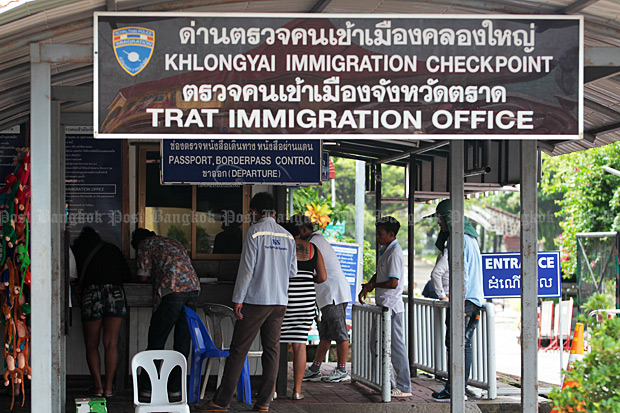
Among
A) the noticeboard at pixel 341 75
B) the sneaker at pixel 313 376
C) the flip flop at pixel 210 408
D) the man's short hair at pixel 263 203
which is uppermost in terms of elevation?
the noticeboard at pixel 341 75

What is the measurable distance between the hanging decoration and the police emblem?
86.7 inches

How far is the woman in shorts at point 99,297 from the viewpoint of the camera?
26.0ft

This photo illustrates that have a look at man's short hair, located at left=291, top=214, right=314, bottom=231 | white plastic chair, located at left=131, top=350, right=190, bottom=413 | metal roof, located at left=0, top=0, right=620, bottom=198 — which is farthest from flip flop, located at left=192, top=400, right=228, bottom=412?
metal roof, located at left=0, top=0, right=620, bottom=198

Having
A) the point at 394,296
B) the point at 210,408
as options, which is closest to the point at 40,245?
the point at 210,408

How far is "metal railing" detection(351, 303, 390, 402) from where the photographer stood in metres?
8.09

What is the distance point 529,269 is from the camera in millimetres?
5883

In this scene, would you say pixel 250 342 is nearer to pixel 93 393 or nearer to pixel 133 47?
pixel 93 393

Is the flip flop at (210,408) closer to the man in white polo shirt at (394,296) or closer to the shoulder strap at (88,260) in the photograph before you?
the shoulder strap at (88,260)

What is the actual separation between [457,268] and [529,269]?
2.87 ft

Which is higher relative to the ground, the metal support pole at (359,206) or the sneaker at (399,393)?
the metal support pole at (359,206)

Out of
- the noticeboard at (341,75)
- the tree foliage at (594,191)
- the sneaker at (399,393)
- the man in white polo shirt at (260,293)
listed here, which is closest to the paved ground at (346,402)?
the sneaker at (399,393)

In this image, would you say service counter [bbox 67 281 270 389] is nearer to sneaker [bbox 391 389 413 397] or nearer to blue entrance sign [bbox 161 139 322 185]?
blue entrance sign [bbox 161 139 322 185]

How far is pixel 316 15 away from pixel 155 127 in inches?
47.4

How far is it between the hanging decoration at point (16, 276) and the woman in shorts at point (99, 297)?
1.37 metres
